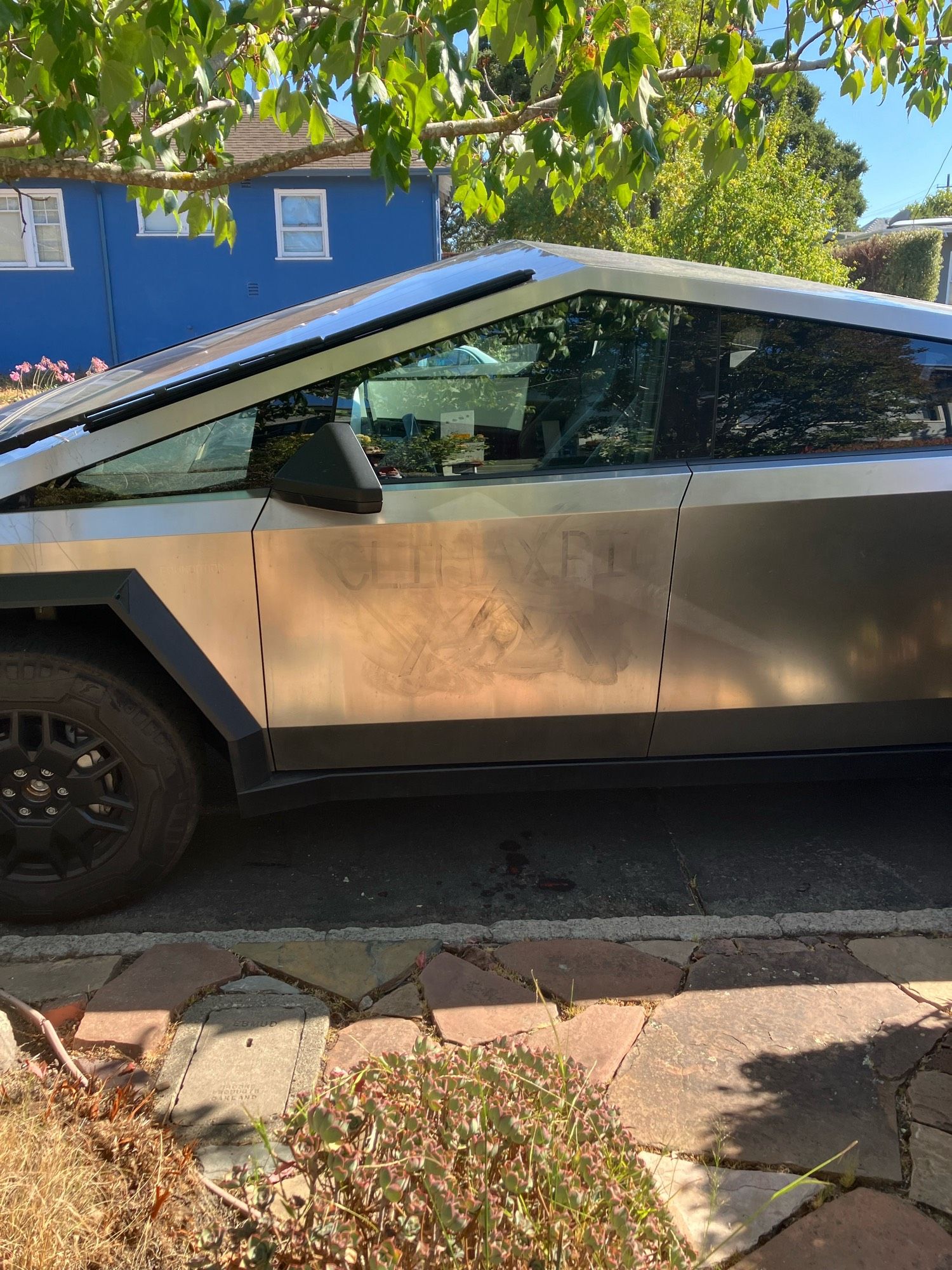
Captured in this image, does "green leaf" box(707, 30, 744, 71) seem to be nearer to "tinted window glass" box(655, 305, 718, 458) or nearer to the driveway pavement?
"tinted window glass" box(655, 305, 718, 458)

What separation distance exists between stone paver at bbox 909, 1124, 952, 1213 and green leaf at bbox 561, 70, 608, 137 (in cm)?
265

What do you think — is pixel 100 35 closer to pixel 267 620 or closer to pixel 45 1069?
pixel 267 620

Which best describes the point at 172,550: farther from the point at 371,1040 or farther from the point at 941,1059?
the point at 941,1059

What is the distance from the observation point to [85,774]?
8.81 ft

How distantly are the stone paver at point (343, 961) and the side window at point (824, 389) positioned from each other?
173 cm

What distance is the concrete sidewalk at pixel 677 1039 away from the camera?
73.7 inches

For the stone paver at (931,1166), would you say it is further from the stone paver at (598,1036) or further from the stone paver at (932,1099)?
the stone paver at (598,1036)

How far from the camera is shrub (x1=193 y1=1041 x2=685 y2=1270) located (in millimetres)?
1297

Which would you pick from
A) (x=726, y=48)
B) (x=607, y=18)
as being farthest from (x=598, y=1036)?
(x=726, y=48)

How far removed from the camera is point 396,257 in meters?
18.0

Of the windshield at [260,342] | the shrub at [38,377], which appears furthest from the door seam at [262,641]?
the shrub at [38,377]

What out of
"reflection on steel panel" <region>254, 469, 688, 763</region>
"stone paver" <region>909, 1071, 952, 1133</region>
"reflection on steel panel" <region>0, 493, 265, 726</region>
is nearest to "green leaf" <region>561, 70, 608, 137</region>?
"reflection on steel panel" <region>254, 469, 688, 763</region>

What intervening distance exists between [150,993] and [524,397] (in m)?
1.96

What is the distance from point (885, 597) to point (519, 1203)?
209cm
